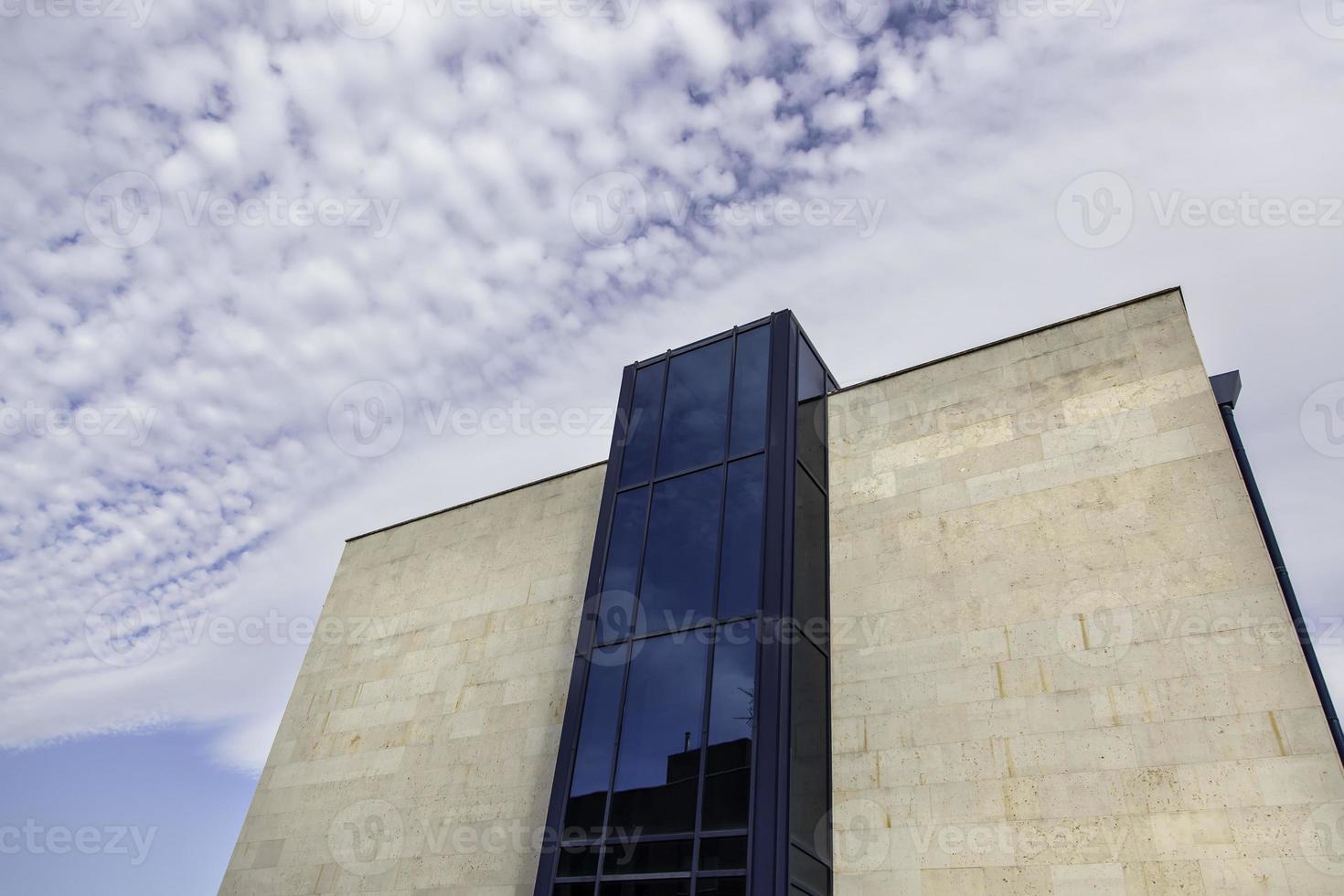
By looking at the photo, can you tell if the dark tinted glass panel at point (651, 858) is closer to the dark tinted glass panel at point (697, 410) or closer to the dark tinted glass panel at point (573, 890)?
the dark tinted glass panel at point (573, 890)

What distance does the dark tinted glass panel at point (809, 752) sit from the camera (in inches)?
548

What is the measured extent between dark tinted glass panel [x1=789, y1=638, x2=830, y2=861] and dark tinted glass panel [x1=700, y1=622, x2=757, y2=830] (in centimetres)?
74

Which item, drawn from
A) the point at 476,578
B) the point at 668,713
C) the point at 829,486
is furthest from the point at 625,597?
the point at 476,578

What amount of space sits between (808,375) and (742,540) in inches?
183

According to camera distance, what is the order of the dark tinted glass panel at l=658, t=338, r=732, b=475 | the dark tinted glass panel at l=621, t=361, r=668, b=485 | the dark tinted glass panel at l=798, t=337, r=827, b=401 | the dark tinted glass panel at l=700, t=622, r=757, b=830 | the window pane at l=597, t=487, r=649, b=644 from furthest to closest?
1. the dark tinted glass panel at l=621, t=361, r=668, b=485
2. the dark tinted glass panel at l=798, t=337, r=827, b=401
3. the dark tinted glass panel at l=658, t=338, r=732, b=475
4. the window pane at l=597, t=487, r=649, b=644
5. the dark tinted glass panel at l=700, t=622, r=757, b=830

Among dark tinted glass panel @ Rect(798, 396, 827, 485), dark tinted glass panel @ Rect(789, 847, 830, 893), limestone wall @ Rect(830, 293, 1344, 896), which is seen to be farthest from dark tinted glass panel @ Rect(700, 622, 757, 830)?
dark tinted glass panel @ Rect(798, 396, 827, 485)

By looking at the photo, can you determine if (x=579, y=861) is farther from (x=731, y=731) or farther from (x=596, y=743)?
(x=731, y=731)

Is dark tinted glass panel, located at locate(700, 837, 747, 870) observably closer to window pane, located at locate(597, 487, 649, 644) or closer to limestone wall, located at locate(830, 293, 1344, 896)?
limestone wall, located at locate(830, 293, 1344, 896)

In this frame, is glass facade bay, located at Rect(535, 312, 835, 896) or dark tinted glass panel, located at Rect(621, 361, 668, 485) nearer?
glass facade bay, located at Rect(535, 312, 835, 896)

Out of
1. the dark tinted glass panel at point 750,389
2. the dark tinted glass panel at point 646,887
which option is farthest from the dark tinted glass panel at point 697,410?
the dark tinted glass panel at point 646,887

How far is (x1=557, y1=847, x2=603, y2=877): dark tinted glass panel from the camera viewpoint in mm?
14844

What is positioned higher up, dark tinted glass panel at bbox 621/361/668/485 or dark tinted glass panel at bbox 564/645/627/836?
dark tinted glass panel at bbox 621/361/668/485

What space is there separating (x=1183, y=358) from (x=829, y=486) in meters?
6.79

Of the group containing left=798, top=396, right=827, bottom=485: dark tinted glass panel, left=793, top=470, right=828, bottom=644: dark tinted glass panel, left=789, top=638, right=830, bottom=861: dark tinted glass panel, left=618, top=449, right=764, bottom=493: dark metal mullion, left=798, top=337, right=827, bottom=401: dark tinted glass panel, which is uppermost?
left=798, top=337, right=827, bottom=401: dark tinted glass panel
